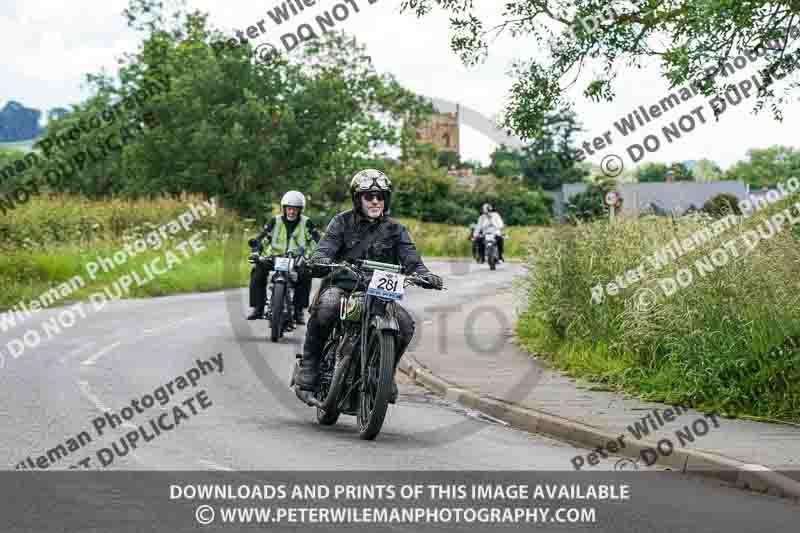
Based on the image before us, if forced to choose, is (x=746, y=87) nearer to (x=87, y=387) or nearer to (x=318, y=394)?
(x=318, y=394)

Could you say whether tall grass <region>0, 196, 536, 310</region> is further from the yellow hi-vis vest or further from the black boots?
the yellow hi-vis vest

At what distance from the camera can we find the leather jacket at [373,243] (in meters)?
10.4

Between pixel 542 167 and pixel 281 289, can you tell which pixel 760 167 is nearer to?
pixel 542 167

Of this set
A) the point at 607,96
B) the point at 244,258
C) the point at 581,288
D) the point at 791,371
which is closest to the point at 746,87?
the point at 607,96

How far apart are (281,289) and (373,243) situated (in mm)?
7087

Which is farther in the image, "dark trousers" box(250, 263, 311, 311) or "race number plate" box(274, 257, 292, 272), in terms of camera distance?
"dark trousers" box(250, 263, 311, 311)

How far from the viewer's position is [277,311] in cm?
1769

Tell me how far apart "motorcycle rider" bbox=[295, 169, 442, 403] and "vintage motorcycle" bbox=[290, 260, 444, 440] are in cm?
16

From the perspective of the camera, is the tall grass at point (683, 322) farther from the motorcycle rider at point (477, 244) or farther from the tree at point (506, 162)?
the tree at point (506, 162)

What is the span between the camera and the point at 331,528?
6.80 m

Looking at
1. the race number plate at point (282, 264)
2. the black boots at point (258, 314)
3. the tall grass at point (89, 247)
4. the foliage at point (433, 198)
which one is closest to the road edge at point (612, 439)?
the race number plate at point (282, 264)

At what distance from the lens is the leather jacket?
10.4 m
